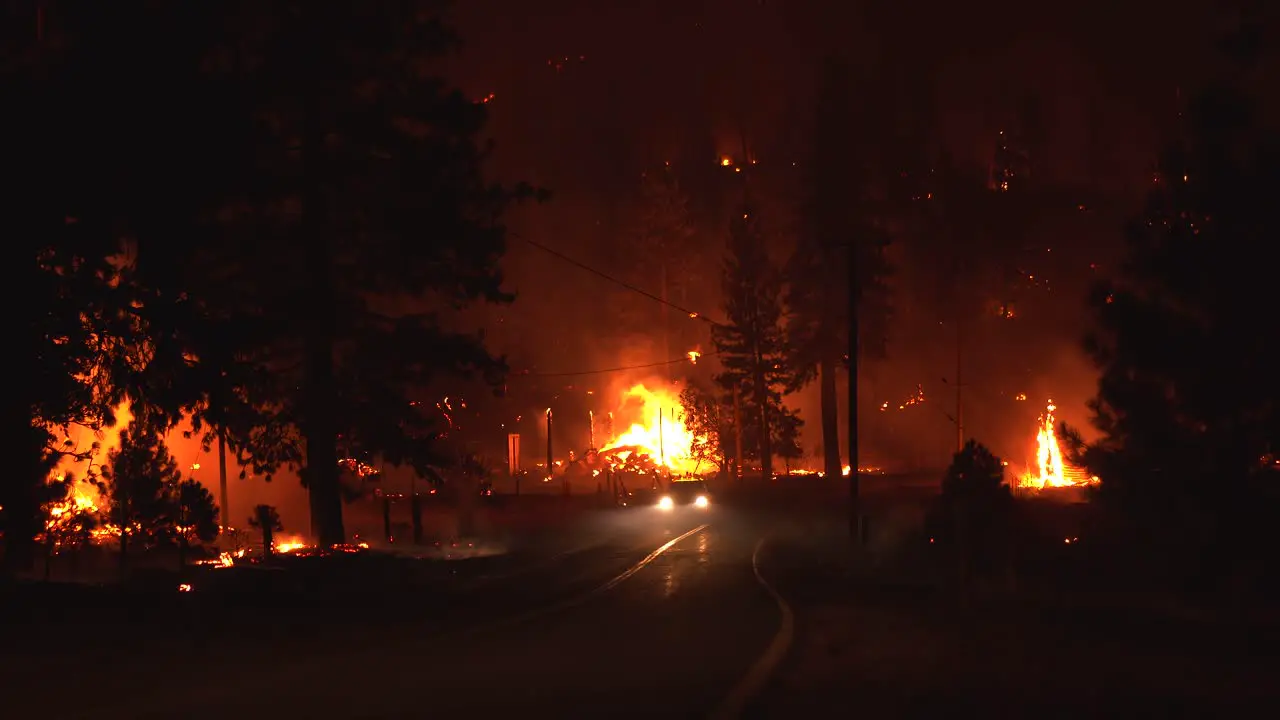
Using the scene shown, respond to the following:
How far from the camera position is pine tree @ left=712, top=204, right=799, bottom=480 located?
249 feet

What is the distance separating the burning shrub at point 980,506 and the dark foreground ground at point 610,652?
18.7ft

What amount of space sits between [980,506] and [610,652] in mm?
18089

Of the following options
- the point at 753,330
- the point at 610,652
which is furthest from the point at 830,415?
the point at 610,652

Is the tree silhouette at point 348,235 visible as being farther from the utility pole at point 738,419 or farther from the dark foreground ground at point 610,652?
the utility pole at point 738,419

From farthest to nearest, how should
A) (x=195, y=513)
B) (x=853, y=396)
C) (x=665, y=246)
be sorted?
(x=665, y=246)
(x=853, y=396)
(x=195, y=513)

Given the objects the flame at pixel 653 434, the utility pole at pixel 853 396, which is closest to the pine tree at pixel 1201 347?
the utility pole at pixel 853 396

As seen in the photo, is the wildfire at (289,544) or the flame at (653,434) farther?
the flame at (653,434)

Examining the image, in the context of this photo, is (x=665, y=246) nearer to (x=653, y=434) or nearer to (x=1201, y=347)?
(x=653, y=434)

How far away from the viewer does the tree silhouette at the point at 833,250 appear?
6669 cm

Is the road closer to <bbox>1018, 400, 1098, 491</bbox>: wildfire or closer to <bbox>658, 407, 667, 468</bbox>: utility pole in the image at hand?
<bbox>1018, 400, 1098, 491</bbox>: wildfire

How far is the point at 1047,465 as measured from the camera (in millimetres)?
83625

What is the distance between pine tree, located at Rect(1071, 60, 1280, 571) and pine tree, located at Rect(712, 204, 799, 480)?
164 feet

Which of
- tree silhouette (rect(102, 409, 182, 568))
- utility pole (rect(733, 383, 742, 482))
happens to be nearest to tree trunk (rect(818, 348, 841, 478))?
utility pole (rect(733, 383, 742, 482))

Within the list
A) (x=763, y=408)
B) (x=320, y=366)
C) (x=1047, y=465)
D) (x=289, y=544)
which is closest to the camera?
(x=320, y=366)
